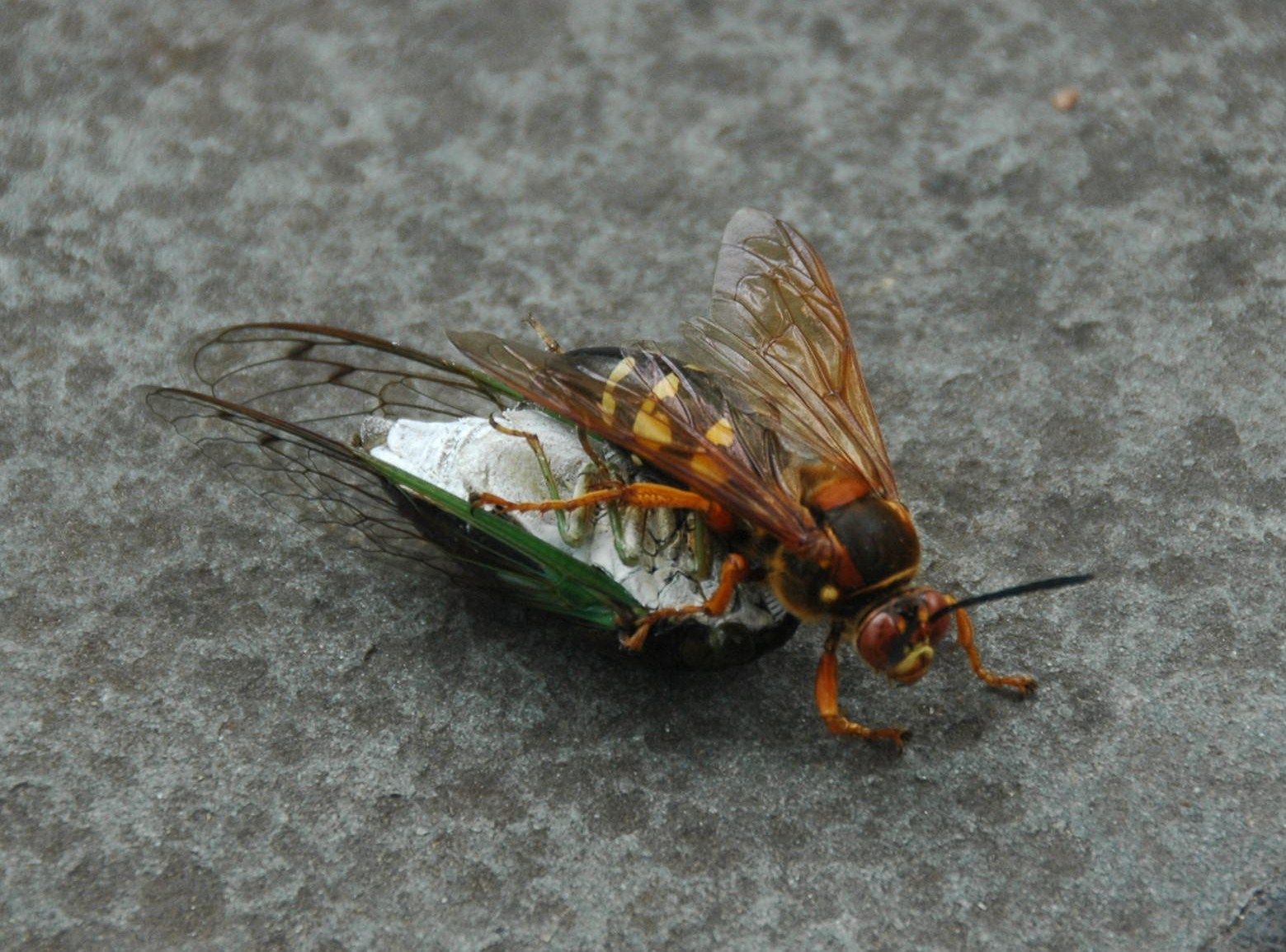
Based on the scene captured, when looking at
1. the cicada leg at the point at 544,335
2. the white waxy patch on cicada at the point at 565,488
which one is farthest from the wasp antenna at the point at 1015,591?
the cicada leg at the point at 544,335

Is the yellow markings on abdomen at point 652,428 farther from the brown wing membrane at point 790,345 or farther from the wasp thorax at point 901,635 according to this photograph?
the wasp thorax at point 901,635

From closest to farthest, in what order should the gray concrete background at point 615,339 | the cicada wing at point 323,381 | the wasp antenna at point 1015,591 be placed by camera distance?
the wasp antenna at point 1015,591
the gray concrete background at point 615,339
the cicada wing at point 323,381

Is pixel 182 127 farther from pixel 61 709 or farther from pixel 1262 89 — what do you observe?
pixel 1262 89

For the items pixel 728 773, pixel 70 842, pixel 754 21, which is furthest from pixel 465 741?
pixel 754 21

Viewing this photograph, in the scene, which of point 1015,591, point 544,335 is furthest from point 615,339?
point 1015,591

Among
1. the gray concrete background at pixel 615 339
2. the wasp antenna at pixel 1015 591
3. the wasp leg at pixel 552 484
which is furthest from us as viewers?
the wasp leg at pixel 552 484

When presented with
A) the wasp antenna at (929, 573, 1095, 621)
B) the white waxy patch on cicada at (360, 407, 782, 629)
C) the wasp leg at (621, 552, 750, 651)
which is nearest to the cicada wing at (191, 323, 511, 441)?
the white waxy patch on cicada at (360, 407, 782, 629)

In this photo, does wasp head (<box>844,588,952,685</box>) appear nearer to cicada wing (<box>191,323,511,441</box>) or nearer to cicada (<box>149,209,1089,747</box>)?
cicada (<box>149,209,1089,747</box>)

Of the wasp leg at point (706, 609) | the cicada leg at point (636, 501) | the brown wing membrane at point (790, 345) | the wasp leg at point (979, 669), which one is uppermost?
the brown wing membrane at point (790, 345)
